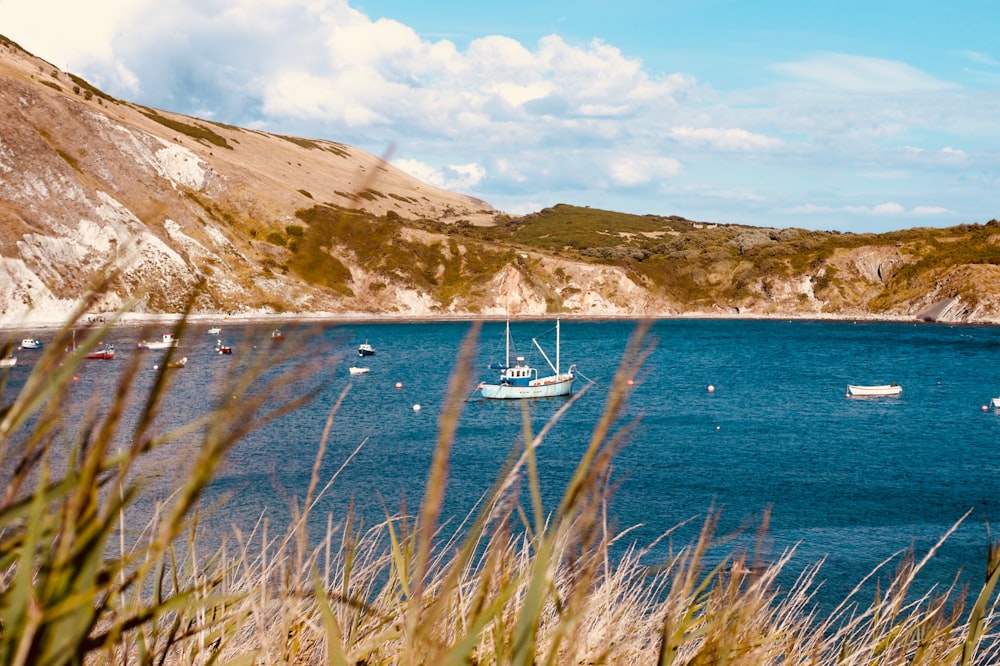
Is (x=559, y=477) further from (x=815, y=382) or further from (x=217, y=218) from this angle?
(x=217, y=218)

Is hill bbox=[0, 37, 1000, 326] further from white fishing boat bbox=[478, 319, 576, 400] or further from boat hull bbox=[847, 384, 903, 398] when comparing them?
boat hull bbox=[847, 384, 903, 398]

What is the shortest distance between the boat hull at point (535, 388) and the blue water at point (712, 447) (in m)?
1.03

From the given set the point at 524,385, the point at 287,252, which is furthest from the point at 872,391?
the point at 287,252

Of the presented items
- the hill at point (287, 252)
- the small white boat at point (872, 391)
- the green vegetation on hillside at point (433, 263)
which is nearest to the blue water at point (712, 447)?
the small white boat at point (872, 391)

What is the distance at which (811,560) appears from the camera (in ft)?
81.5

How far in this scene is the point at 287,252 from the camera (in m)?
99.8

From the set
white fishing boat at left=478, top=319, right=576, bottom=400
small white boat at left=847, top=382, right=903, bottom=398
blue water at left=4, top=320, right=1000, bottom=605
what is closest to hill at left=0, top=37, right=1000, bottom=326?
blue water at left=4, top=320, right=1000, bottom=605

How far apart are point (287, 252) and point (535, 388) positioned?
1974 inches

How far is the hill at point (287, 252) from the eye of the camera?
97.6 meters

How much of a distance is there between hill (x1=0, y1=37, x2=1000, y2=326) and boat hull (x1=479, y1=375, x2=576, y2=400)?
3143 centimetres

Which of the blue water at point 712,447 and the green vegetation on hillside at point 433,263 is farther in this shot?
the green vegetation on hillside at point 433,263

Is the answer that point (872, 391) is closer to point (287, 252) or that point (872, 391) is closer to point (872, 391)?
point (872, 391)

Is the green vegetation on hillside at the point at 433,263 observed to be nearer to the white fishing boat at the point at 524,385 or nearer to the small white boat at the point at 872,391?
the white fishing boat at the point at 524,385

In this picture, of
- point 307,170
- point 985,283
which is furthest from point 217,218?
point 985,283
